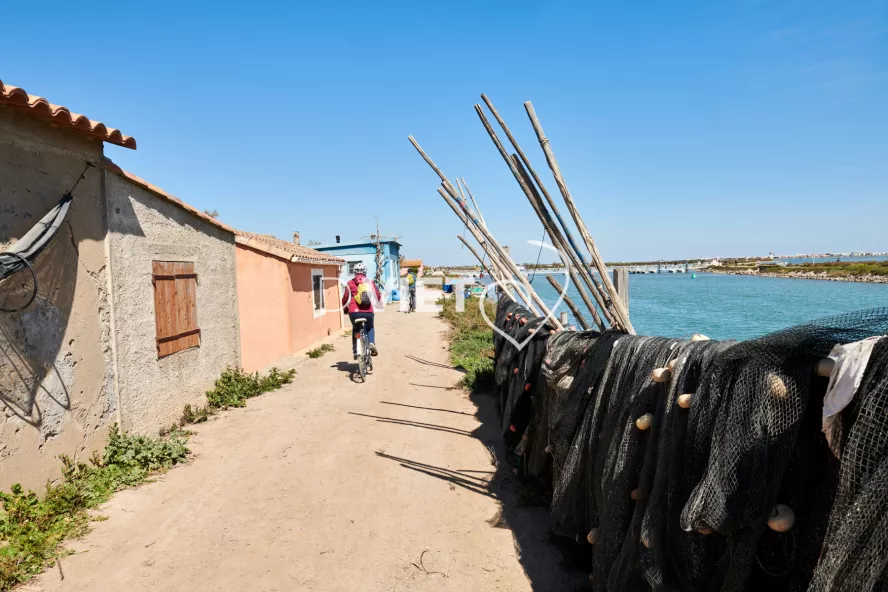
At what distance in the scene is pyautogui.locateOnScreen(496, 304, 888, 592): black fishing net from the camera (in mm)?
1327

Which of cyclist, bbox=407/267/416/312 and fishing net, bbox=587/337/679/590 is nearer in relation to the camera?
fishing net, bbox=587/337/679/590

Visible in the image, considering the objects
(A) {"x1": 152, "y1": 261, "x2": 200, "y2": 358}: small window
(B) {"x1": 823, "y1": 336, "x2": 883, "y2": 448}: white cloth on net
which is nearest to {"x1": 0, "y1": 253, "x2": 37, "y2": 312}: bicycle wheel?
(A) {"x1": 152, "y1": 261, "x2": 200, "y2": 358}: small window

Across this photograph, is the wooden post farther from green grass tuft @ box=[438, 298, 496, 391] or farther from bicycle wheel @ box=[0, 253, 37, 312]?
bicycle wheel @ box=[0, 253, 37, 312]

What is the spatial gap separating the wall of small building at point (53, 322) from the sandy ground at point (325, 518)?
2.61 feet

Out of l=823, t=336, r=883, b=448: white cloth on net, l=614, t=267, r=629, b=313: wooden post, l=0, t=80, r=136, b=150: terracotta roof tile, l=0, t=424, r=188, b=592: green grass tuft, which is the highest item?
l=0, t=80, r=136, b=150: terracotta roof tile

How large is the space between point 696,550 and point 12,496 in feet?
15.8

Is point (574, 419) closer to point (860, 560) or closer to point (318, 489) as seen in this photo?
point (860, 560)

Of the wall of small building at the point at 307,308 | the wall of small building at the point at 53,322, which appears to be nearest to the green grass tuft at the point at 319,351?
the wall of small building at the point at 307,308

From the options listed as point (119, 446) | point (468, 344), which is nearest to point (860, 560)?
point (119, 446)

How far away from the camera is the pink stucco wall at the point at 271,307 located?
9539mm

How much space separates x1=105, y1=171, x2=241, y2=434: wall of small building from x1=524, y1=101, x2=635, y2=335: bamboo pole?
4568 mm

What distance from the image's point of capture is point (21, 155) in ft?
14.0

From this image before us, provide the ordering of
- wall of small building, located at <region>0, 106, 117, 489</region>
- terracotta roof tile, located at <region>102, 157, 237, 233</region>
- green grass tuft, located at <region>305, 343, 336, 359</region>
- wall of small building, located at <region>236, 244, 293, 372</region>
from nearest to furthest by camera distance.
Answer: wall of small building, located at <region>0, 106, 117, 489</region> → terracotta roof tile, located at <region>102, 157, 237, 233</region> → wall of small building, located at <region>236, 244, 293, 372</region> → green grass tuft, located at <region>305, 343, 336, 359</region>

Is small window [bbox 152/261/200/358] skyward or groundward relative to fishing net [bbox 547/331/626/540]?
skyward
